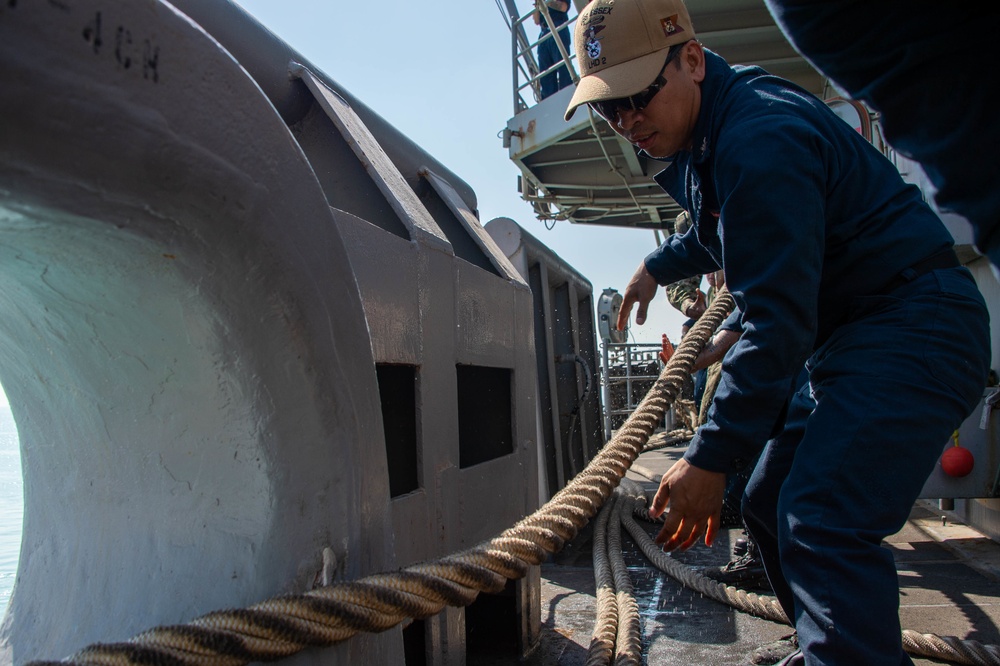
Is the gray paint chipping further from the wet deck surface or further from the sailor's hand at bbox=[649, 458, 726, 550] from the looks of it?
the wet deck surface

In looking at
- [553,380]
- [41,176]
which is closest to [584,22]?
[41,176]

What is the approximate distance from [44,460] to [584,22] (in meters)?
1.42

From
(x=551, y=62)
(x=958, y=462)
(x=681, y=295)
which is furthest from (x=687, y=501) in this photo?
(x=551, y=62)

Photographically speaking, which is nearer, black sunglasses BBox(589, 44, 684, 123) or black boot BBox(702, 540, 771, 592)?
black sunglasses BBox(589, 44, 684, 123)

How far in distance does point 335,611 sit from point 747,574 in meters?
2.81

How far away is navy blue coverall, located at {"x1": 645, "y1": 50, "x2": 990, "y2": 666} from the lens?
4.15 feet

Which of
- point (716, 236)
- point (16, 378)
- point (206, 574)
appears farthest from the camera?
point (716, 236)

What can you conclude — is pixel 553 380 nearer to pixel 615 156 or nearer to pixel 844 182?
pixel 844 182

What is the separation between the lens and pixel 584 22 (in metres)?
1.69

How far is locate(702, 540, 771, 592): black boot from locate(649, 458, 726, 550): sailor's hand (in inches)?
80.5

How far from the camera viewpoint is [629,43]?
158 cm

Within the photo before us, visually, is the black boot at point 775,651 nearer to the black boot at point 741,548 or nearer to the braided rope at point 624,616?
the braided rope at point 624,616

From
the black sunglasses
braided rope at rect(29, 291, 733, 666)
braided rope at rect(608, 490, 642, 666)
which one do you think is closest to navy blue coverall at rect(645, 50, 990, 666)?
the black sunglasses

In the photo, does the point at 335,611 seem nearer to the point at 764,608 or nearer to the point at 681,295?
the point at 764,608
